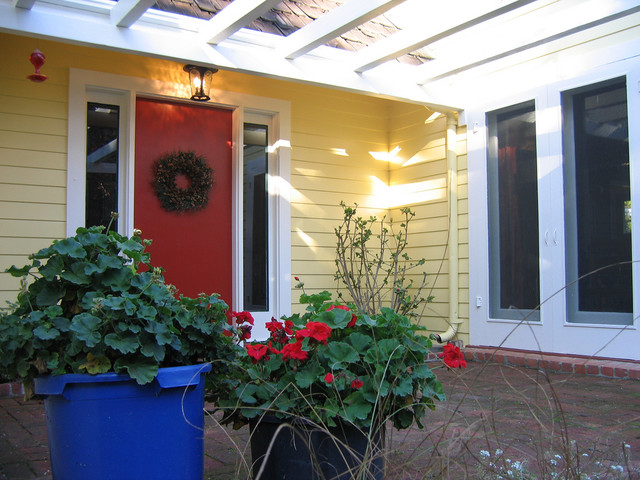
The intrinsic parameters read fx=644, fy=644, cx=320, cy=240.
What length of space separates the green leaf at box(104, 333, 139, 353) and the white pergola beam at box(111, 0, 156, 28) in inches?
98.7

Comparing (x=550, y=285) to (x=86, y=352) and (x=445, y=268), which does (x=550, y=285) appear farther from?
(x=86, y=352)

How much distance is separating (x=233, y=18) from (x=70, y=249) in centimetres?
258

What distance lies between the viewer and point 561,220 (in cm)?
471

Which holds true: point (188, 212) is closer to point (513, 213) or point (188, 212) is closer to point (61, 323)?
point (513, 213)

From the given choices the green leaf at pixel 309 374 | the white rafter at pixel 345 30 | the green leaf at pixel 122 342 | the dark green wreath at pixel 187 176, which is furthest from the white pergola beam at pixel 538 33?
the green leaf at pixel 122 342

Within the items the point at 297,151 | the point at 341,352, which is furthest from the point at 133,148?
the point at 341,352

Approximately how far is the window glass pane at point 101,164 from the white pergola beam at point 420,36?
1922 millimetres

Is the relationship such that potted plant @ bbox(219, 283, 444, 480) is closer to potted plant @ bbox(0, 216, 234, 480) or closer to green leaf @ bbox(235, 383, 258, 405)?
green leaf @ bbox(235, 383, 258, 405)

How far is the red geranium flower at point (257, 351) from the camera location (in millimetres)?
1957

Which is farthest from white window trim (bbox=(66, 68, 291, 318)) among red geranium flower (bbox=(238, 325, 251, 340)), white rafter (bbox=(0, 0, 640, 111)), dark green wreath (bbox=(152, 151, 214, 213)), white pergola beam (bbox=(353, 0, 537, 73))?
red geranium flower (bbox=(238, 325, 251, 340))

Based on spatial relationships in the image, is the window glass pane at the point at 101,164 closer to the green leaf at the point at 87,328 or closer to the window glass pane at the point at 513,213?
the window glass pane at the point at 513,213

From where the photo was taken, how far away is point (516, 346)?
5039 mm

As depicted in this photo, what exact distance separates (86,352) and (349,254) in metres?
4.23

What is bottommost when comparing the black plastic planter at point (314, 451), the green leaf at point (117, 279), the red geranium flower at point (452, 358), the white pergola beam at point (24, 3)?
the black plastic planter at point (314, 451)
